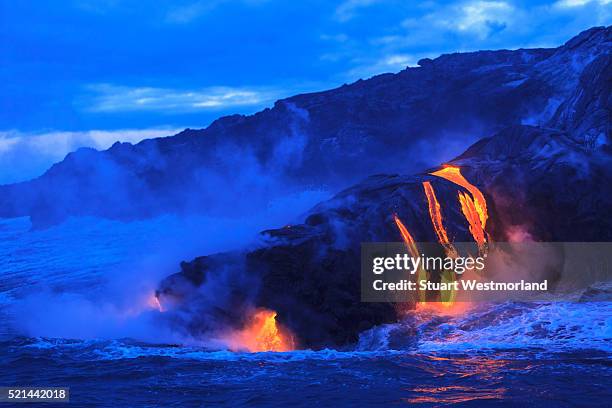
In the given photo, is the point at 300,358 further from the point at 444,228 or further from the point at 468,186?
the point at 468,186

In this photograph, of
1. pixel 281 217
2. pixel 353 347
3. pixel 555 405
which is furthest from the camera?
pixel 281 217

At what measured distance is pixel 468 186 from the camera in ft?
108

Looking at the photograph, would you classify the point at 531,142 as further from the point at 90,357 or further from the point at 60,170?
the point at 60,170

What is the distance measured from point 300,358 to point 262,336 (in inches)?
154

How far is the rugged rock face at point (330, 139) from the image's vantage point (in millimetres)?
58531

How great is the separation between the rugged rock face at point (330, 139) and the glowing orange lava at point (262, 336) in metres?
28.7

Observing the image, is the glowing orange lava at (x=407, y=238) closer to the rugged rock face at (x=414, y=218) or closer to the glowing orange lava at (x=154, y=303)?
the rugged rock face at (x=414, y=218)

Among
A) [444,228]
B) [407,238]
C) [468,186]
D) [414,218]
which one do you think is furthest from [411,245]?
[468,186]

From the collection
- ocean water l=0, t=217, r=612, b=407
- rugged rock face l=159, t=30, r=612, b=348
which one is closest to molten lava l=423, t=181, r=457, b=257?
rugged rock face l=159, t=30, r=612, b=348

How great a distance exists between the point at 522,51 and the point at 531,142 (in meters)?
37.1

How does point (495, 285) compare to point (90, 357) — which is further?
point (495, 285)

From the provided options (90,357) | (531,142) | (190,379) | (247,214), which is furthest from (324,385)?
(247,214)

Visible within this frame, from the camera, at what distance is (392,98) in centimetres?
6738

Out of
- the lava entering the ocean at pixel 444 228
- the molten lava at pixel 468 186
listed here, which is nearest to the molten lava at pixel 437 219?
the lava entering the ocean at pixel 444 228
